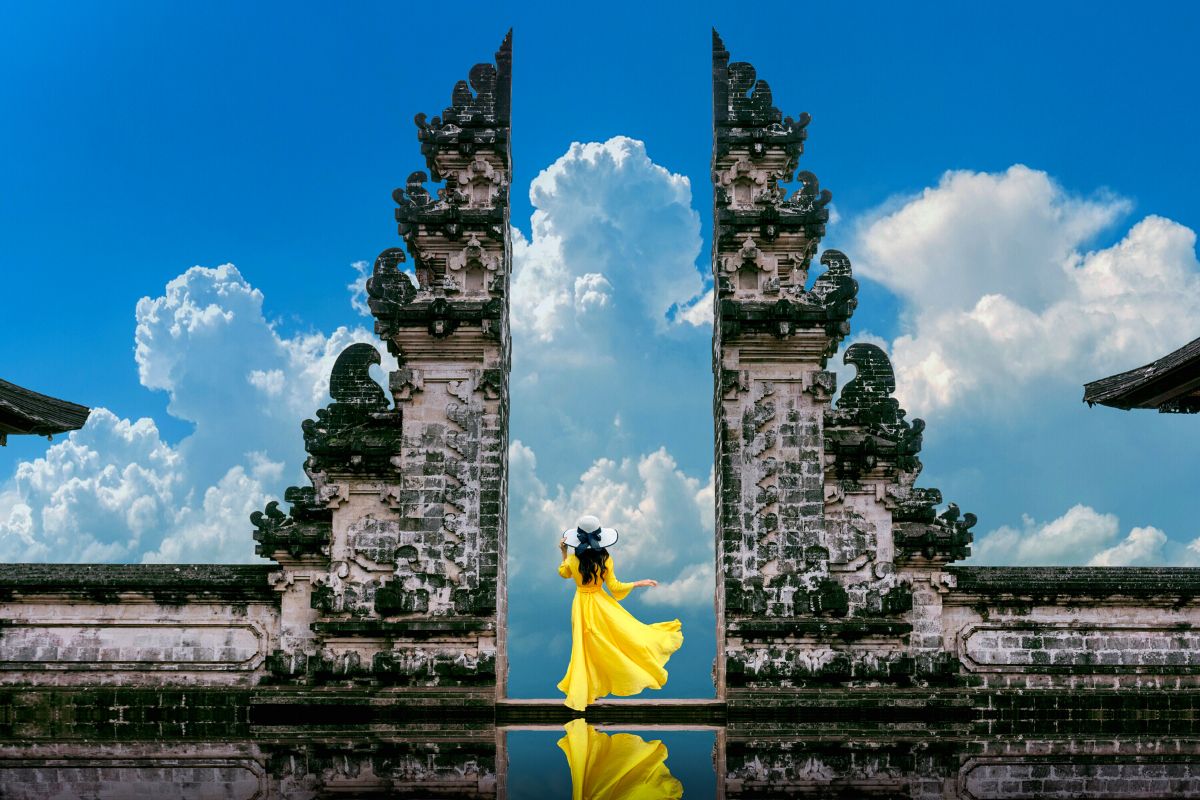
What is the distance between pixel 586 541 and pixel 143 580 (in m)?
5.57

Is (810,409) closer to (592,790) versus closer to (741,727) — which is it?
(741,727)

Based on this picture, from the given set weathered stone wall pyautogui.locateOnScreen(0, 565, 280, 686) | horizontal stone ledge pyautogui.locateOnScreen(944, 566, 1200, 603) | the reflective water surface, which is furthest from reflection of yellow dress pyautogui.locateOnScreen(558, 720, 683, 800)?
horizontal stone ledge pyautogui.locateOnScreen(944, 566, 1200, 603)

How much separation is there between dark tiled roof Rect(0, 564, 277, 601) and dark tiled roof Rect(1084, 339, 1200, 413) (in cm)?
1010

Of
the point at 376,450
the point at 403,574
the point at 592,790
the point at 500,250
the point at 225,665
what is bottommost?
the point at 592,790

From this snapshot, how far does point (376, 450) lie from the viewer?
14539 millimetres

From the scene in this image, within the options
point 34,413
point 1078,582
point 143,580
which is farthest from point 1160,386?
point 143,580

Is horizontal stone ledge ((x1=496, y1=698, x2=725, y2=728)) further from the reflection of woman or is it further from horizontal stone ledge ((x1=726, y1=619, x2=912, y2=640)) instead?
horizontal stone ledge ((x1=726, y1=619, x2=912, y2=640))

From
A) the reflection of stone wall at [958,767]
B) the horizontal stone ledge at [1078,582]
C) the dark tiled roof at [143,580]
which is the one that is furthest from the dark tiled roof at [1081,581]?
the dark tiled roof at [143,580]

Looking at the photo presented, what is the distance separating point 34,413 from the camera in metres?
12.3

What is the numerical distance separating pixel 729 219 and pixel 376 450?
18.0 feet

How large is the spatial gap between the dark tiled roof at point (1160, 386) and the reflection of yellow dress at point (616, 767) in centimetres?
611

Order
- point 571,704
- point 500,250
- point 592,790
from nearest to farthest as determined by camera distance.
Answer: point 592,790
point 571,704
point 500,250

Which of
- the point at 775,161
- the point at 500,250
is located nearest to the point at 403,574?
the point at 500,250

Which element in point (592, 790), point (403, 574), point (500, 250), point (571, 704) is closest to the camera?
point (592, 790)
